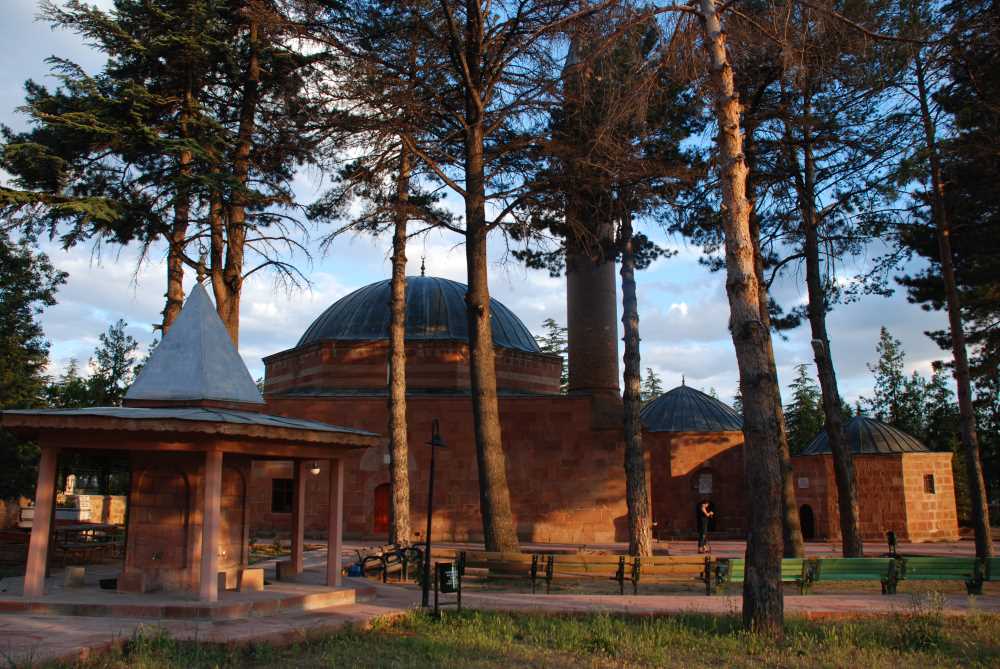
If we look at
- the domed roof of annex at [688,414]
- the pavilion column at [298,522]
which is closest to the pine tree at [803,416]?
the domed roof of annex at [688,414]

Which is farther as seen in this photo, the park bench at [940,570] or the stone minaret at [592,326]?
the stone minaret at [592,326]

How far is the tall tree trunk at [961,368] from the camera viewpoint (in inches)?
519

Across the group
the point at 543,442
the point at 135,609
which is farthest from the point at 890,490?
the point at 135,609

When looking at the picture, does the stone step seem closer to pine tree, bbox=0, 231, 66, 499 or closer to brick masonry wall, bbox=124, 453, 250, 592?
brick masonry wall, bbox=124, 453, 250, 592

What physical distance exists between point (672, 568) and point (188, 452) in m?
7.35

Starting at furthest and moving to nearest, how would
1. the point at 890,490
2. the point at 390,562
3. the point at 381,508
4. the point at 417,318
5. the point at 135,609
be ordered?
the point at 417,318, the point at 890,490, the point at 381,508, the point at 390,562, the point at 135,609

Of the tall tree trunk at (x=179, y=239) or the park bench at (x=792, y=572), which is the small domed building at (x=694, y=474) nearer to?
the park bench at (x=792, y=572)

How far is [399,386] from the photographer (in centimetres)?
1452

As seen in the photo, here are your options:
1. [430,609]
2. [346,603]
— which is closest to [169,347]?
[346,603]

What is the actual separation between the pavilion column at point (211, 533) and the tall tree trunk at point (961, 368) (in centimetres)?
1192

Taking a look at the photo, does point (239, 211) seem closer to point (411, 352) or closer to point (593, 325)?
point (411, 352)

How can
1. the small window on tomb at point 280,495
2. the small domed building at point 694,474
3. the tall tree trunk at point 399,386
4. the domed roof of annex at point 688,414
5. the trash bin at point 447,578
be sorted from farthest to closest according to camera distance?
the domed roof of annex at point 688,414
the small domed building at point 694,474
the small window on tomb at point 280,495
the tall tree trunk at point 399,386
the trash bin at point 447,578

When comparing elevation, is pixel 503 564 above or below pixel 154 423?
below

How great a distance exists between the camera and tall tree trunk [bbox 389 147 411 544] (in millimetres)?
14070
